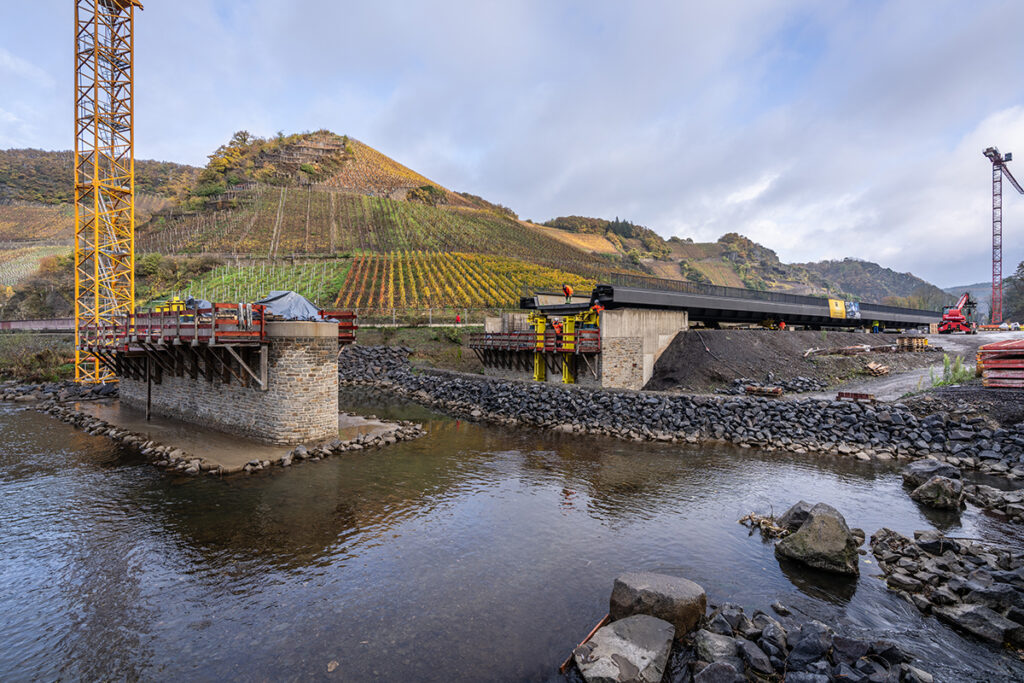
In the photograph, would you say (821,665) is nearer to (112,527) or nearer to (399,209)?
(112,527)

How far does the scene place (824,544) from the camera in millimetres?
7398

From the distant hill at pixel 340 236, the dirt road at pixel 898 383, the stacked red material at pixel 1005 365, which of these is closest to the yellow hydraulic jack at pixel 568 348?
the distant hill at pixel 340 236

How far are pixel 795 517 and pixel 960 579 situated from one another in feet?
7.91

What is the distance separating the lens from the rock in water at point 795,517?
28.1ft

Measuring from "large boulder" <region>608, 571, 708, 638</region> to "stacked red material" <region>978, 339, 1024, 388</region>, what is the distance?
16045 mm

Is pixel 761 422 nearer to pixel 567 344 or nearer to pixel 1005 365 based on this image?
pixel 1005 365

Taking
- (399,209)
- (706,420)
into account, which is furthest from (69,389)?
(399,209)

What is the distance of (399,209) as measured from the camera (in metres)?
80.5

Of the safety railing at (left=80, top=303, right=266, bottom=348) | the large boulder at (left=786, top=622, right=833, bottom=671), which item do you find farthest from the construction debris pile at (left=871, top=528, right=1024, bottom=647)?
the safety railing at (left=80, top=303, right=266, bottom=348)

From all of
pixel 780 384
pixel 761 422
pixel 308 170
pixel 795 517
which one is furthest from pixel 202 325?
pixel 308 170

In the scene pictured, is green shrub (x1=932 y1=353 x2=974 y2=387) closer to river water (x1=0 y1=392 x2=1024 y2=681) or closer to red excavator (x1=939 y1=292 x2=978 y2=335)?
river water (x1=0 y1=392 x2=1024 y2=681)

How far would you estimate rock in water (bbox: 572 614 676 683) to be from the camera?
4832 mm

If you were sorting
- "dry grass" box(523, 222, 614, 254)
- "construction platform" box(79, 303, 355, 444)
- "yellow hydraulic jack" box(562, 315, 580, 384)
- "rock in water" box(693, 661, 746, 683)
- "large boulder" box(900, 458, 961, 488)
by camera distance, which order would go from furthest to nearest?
"dry grass" box(523, 222, 614, 254) < "yellow hydraulic jack" box(562, 315, 580, 384) < "construction platform" box(79, 303, 355, 444) < "large boulder" box(900, 458, 961, 488) < "rock in water" box(693, 661, 746, 683)

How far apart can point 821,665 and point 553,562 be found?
12.5 ft
